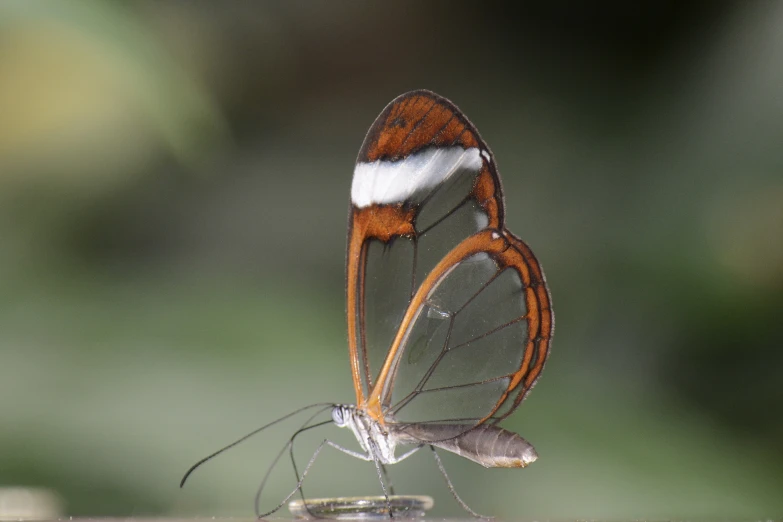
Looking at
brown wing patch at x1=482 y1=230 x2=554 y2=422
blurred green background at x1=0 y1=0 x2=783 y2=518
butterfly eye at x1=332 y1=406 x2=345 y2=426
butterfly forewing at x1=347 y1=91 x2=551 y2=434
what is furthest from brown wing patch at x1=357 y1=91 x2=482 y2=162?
blurred green background at x1=0 y1=0 x2=783 y2=518

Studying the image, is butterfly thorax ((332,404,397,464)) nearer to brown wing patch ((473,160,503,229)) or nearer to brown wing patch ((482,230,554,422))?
brown wing patch ((482,230,554,422))

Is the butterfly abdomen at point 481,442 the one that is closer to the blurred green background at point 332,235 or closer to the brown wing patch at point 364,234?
the brown wing patch at point 364,234

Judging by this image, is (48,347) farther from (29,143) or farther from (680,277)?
(680,277)

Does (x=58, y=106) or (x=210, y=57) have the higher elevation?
(x=210, y=57)

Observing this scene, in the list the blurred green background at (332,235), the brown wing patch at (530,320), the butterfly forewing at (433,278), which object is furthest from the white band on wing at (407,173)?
the blurred green background at (332,235)

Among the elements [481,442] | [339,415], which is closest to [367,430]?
[339,415]

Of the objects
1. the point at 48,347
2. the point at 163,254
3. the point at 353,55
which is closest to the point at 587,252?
the point at 353,55

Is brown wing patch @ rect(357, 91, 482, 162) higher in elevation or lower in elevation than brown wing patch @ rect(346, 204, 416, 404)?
higher
